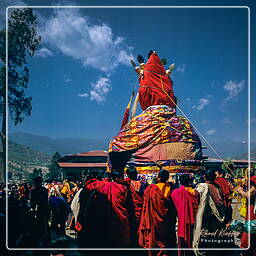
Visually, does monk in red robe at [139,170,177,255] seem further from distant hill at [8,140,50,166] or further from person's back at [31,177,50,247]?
distant hill at [8,140,50,166]

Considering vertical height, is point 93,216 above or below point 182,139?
below

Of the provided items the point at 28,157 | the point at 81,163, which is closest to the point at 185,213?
the point at 81,163

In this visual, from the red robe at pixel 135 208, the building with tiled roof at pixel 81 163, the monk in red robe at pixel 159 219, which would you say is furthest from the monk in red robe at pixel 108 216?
the building with tiled roof at pixel 81 163

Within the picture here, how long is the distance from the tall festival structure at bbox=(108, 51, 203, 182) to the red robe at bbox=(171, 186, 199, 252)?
4.21 meters

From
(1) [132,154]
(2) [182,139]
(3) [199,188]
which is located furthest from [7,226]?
(2) [182,139]

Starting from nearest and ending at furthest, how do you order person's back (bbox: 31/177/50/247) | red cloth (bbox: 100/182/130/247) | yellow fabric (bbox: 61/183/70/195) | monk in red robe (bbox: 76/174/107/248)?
red cloth (bbox: 100/182/130/247) → monk in red robe (bbox: 76/174/107/248) → person's back (bbox: 31/177/50/247) → yellow fabric (bbox: 61/183/70/195)

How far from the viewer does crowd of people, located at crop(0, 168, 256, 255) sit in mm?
4586

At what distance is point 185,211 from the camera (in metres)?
4.59

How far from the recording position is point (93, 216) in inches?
215

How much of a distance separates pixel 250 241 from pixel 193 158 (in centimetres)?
476

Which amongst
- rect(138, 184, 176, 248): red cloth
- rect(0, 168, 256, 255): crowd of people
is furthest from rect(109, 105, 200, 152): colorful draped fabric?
rect(138, 184, 176, 248): red cloth

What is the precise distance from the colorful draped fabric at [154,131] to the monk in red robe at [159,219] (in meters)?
4.66

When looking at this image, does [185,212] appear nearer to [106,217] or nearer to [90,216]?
[106,217]

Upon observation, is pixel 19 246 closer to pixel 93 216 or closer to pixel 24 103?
pixel 93 216
